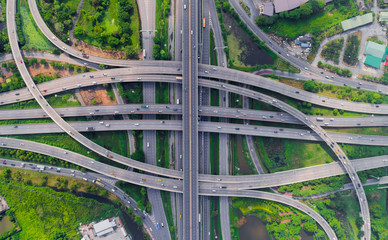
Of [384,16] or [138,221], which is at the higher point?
[384,16]

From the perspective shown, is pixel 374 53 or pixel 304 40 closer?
pixel 374 53

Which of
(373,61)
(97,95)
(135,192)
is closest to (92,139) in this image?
(97,95)

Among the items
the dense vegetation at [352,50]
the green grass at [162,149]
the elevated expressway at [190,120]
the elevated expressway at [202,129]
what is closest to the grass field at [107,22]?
the elevated expressway at [190,120]

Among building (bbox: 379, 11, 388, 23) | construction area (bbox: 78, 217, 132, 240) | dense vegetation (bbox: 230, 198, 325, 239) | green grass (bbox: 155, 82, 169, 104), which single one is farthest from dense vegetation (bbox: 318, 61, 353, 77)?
construction area (bbox: 78, 217, 132, 240)

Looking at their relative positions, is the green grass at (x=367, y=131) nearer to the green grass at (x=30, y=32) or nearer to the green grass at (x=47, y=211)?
the green grass at (x=47, y=211)

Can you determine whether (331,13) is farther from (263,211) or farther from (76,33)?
(76,33)

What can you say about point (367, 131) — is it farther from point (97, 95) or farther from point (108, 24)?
point (108, 24)
